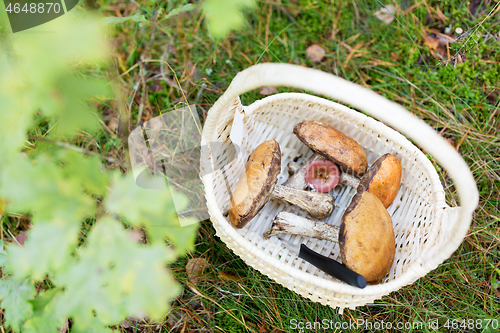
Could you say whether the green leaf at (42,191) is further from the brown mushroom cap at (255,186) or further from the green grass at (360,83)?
the green grass at (360,83)

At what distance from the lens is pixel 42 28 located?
2.58 ft

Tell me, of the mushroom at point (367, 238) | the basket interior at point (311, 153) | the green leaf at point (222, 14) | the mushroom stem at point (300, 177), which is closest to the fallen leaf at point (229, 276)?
the basket interior at point (311, 153)

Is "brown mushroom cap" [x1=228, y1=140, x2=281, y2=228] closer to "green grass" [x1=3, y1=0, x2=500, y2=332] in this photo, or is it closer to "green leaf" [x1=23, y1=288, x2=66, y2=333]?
"green grass" [x1=3, y1=0, x2=500, y2=332]

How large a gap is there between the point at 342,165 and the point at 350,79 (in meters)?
1.13

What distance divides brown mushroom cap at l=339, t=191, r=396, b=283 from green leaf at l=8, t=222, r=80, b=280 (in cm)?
126

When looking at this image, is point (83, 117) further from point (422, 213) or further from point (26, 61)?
point (422, 213)

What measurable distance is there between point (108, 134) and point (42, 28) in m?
1.95

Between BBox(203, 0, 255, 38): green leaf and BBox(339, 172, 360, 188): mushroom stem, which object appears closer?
BBox(203, 0, 255, 38): green leaf

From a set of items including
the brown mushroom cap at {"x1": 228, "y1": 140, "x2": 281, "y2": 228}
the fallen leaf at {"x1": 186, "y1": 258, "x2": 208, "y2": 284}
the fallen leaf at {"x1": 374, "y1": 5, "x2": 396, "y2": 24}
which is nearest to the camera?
the brown mushroom cap at {"x1": 228, "y1": 140, "x2": 281, "y2": 228}

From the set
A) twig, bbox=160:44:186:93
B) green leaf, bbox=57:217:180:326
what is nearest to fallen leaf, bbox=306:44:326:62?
twig, bbox=160:44:186:93

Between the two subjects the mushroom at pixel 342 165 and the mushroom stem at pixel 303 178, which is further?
the mushroom stem at pixel 303 178

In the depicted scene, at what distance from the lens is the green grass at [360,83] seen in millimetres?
2029

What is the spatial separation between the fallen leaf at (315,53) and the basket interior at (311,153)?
0.85 metres

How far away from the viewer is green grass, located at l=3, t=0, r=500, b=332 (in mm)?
2031
